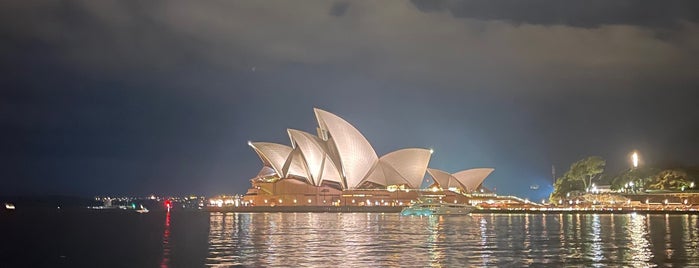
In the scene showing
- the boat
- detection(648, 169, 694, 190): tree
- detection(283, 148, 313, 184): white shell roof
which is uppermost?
detection(283, 148, 313, 184): white shell roof

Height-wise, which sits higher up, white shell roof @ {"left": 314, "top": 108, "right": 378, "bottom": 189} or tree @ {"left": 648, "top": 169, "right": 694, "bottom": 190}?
white shell roof @ {"left": 314, "top": 108, "right": 378, "bottom": 189}

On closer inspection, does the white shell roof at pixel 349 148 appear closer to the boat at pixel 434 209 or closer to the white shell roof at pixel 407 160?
the white shell roof at pixel 407 160

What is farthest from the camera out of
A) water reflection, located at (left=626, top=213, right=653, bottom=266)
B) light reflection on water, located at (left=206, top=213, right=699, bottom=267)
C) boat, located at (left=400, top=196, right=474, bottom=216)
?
boat, located at (left=400, top=196, right=474, bottom=216)

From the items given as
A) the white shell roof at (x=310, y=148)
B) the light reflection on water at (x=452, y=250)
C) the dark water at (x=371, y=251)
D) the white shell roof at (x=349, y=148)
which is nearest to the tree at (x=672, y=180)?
the white shell roof at (x=349, y=148)

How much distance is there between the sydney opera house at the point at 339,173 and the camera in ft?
439

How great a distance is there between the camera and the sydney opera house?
134 meters

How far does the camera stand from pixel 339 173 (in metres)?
142

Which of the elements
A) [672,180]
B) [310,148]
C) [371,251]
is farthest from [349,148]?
[371,251]

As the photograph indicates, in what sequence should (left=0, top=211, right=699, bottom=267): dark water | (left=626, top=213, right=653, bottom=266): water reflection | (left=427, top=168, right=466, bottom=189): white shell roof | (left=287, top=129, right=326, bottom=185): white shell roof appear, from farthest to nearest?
(left=427, top=168, right=466, bottom=189): white shell roof < (left=287, top=129, right=326, bottom=185): white shell roof < (left=626, top=213, right=653, bottom=266): water reflection < (left=0, top=211, right=699, bottom=267): dark water

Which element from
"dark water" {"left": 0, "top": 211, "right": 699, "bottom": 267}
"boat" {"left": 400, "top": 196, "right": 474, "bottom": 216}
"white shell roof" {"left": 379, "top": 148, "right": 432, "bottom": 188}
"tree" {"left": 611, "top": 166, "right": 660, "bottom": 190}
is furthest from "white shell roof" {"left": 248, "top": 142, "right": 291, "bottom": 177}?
"dark water" {"left": 0, "top": 211, "right": 699, "bottom": 267}

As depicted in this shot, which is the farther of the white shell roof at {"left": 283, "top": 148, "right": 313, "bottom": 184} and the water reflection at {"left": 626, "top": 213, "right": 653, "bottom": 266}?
the white shell roof at {"left": 283, "top": 148, "right": 313, "bottom": 184}

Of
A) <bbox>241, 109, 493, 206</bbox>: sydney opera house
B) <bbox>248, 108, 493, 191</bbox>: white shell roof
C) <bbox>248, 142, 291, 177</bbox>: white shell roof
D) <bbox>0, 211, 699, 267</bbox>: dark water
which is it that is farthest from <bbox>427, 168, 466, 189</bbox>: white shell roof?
<bbox>0, 211, 699, 267</bbox>: dark water

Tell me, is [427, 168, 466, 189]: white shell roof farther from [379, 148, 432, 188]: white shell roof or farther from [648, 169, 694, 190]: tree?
[648, 169, 694, 190]: tree

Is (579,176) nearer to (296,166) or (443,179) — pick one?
(443,179)
